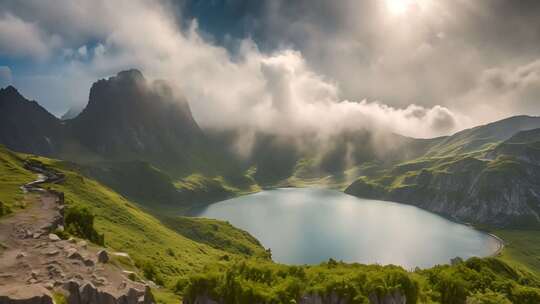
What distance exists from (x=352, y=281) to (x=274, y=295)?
33.3 feet

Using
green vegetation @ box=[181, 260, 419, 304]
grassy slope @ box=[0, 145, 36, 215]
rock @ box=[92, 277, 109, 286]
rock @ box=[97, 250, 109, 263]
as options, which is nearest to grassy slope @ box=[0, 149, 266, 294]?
grassy slope @ box=[0, 145, 36, 215]

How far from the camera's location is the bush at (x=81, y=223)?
65938mm

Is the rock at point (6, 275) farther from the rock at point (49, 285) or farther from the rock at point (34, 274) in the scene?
the rock at point (49, 285)

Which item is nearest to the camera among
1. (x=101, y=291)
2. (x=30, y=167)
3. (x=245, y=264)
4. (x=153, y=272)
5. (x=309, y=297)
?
(x=101, y=291)

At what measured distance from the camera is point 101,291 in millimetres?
39188

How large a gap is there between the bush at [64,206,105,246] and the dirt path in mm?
5932

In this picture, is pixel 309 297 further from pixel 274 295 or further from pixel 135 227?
pixel 135 227

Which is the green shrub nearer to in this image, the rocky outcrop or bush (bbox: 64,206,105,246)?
the rocky outcrop

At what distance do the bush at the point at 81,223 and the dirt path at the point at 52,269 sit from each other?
5932 mm

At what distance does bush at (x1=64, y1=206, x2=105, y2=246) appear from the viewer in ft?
216

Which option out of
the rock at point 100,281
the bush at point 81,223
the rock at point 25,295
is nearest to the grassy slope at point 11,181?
the bush at point 81,223

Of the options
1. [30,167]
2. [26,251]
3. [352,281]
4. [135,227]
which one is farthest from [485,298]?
[30,167]

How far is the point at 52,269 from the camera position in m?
41.8

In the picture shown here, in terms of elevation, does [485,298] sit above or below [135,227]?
below
